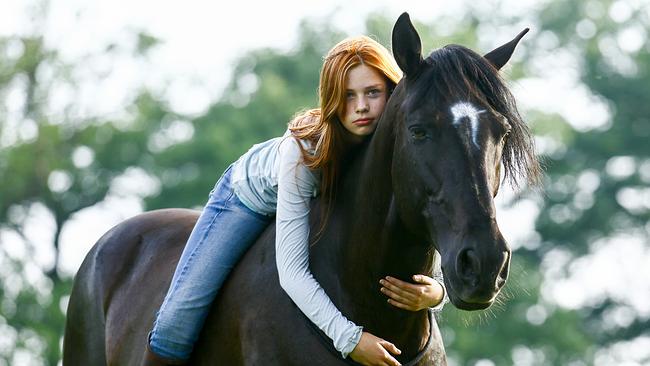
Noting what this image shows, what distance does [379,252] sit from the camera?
5.53 m

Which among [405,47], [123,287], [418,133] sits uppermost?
[405,47]

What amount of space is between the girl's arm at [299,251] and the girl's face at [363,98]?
297 mm

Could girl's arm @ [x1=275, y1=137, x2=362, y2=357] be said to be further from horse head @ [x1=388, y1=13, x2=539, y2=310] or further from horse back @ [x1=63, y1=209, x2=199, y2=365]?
horse back @ [x1=63, y1=209, x2=199, y2=365]

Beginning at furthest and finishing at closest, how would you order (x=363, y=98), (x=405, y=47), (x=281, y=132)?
(x=281, y=132), (x=363, y=98), (x=405, y=47)

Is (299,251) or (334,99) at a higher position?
(334,99)

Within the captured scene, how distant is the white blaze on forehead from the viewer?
5047 millimetres

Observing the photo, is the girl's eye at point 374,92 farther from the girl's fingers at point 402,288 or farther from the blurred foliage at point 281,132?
the blurred foliage at point 281,132

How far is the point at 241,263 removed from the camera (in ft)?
20.3

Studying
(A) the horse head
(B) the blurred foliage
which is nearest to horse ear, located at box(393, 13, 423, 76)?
(A) the horse head

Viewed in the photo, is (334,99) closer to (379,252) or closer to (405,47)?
(405,47)

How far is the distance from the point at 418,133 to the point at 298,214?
2.66ft

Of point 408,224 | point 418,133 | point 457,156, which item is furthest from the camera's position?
point 408,224

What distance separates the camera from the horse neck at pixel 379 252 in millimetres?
5457

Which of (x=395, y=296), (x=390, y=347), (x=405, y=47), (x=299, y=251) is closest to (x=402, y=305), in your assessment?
(x=395, y=296)
